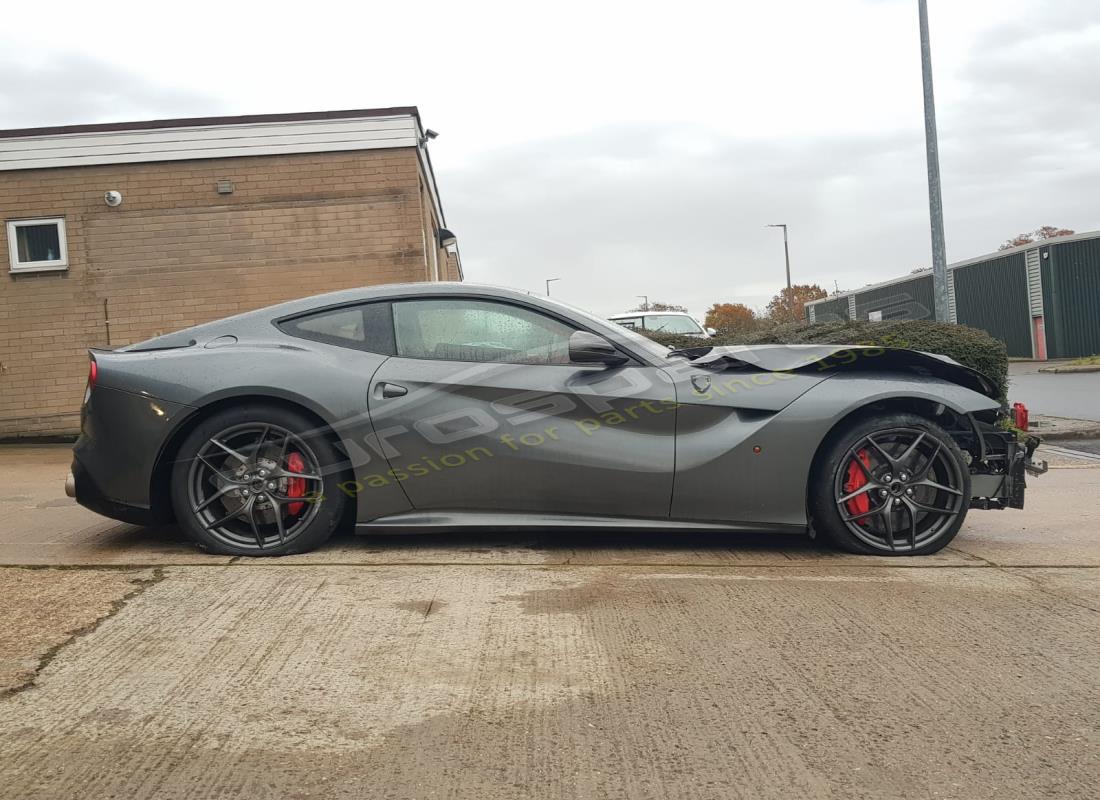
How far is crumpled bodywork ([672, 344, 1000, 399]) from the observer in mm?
4555

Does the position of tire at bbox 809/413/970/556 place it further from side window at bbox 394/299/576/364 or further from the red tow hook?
side window at bbox 394/299/576/364

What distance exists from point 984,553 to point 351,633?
3068mm

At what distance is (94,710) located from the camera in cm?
266

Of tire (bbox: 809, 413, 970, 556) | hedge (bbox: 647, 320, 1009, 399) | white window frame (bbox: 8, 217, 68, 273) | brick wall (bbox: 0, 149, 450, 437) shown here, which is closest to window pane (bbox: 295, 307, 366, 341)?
tire (bbox: 809, 413, 970, 556)

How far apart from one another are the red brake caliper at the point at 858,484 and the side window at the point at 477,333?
1.39 m

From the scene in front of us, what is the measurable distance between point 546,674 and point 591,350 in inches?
70.4

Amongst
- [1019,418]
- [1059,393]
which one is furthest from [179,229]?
[1059,393]

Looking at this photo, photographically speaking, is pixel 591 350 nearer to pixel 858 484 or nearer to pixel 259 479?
pixel 858 484

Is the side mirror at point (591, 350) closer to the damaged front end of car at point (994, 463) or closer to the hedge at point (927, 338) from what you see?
the damaged front end of car at point (994, 463)

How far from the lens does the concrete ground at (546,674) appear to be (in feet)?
7.60

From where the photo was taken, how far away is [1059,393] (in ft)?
62.8

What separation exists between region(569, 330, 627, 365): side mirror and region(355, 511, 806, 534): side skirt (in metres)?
0.70

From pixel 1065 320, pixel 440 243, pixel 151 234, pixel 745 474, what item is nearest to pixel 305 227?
pixel 151 234


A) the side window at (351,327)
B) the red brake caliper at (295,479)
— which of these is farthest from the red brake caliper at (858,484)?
the red brake caliper at (295,479)
